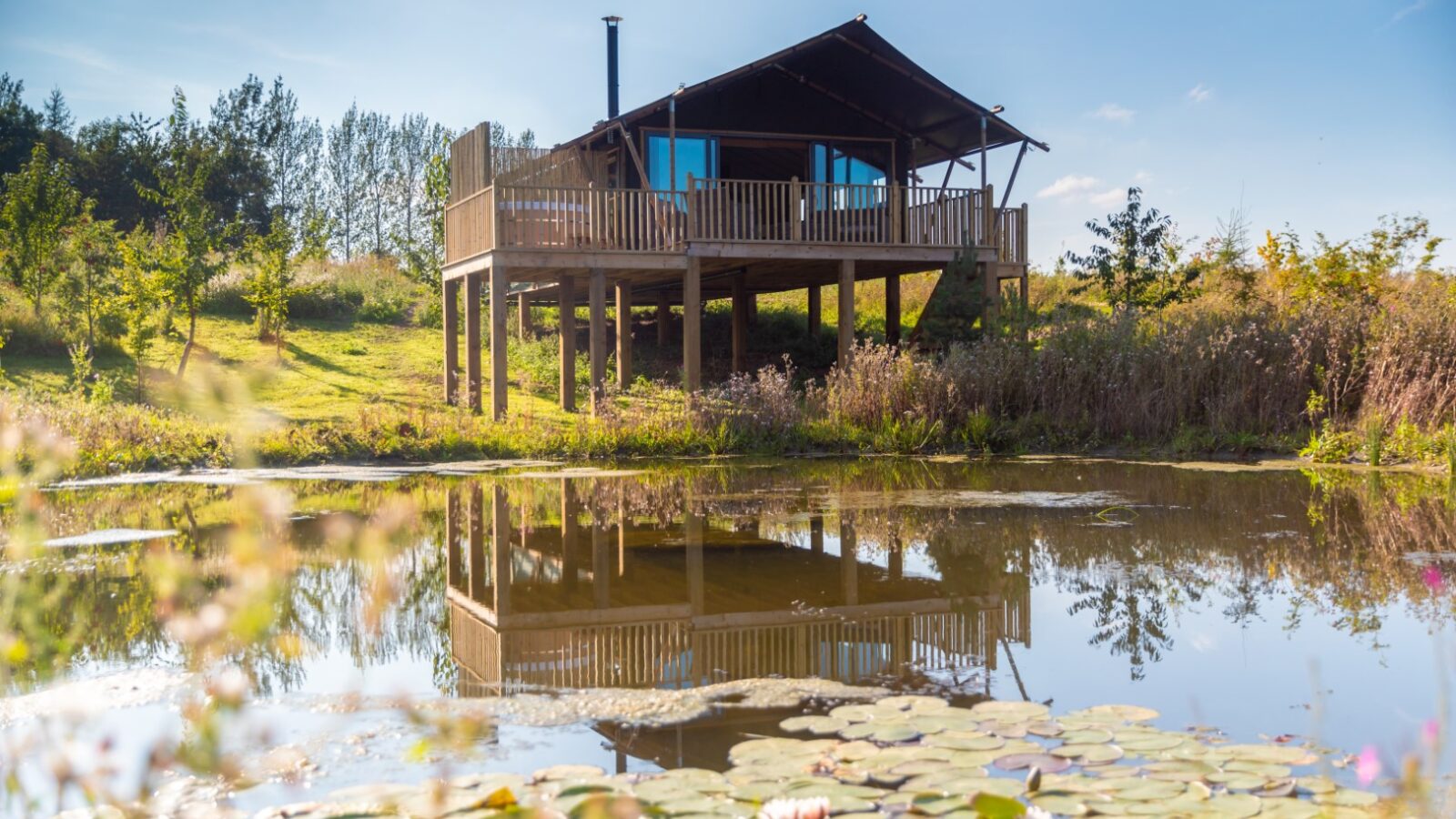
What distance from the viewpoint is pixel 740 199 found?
66.7ft

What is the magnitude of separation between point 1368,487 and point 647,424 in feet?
25.3

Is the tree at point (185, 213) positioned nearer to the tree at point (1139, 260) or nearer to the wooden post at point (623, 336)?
the wooden post at point (623, 336)

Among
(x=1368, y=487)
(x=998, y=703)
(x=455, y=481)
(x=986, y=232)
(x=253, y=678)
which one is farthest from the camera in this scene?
(x=986, y=232)

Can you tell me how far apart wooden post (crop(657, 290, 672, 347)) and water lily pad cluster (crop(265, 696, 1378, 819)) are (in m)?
20.2

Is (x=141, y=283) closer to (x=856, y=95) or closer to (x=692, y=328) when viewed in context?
(x=692, y=328)

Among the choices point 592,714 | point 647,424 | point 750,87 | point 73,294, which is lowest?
point 592,714

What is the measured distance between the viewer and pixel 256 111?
162 ft

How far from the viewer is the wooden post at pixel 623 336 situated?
752 inches

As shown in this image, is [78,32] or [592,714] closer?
[592,714]

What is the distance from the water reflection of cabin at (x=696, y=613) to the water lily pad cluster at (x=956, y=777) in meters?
0.85

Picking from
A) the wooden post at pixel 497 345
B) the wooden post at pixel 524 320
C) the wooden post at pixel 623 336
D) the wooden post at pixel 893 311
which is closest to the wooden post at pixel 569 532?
the wooden post at pixel 497 345

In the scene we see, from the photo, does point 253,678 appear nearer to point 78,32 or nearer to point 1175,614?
point 1175,614

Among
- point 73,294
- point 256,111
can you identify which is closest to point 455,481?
point 73,294

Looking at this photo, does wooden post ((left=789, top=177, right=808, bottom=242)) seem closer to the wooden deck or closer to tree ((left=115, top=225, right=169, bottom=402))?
the wooden deck
